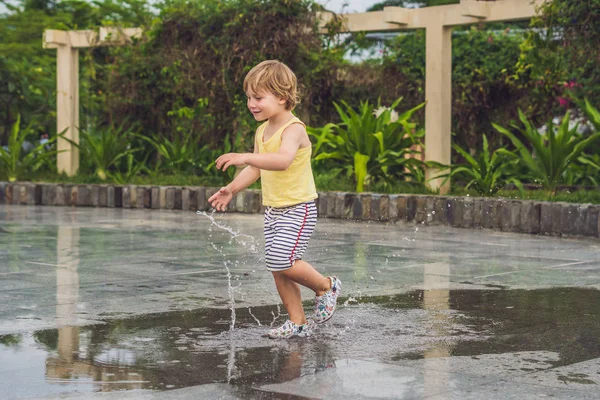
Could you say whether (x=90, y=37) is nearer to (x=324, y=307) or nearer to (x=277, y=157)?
(x=324, y=307)

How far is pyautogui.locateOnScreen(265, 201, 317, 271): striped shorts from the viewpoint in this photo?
193 inches

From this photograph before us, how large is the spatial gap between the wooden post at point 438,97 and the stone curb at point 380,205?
1251 millimetres

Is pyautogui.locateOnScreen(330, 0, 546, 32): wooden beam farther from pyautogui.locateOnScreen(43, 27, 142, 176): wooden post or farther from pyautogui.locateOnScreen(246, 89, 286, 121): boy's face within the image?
pyautogui.locateOnScreen(246, 89, 286, 121): boy's face

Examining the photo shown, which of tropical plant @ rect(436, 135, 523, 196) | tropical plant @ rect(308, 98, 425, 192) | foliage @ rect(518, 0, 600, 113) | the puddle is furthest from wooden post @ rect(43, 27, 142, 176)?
the puddle

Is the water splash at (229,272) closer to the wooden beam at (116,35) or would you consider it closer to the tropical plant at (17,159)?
the tropical plant at (17,159)

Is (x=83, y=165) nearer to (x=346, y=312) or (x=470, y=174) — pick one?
(x=470, y=174)

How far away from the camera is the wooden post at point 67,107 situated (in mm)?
16453

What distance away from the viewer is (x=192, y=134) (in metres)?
16.1

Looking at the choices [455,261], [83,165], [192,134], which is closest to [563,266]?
[455,261]

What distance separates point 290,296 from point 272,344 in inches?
14.9

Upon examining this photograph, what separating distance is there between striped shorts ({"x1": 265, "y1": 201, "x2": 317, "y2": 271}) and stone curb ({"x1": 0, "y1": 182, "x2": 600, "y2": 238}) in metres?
5.63

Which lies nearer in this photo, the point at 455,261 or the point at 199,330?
the point at 199,330

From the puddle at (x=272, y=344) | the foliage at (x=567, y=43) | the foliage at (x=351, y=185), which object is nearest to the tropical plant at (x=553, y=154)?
the foliage at (x=567, y=43)

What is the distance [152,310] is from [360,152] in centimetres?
746
